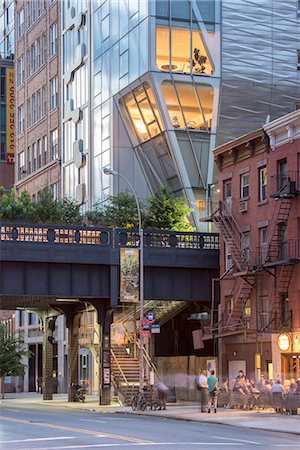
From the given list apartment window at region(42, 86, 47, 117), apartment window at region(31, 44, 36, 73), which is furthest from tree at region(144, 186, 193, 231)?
apartment window at region(31, 44, 36, 73)

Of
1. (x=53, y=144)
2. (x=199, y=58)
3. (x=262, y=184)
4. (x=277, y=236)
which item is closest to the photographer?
(x=277, y=236)

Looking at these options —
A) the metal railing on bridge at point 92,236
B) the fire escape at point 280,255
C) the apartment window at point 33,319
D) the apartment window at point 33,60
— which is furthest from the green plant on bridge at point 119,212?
the apartment window at point 33,60

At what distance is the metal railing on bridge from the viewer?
2076 inches

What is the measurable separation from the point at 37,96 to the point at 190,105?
2994 cm

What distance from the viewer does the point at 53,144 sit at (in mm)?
91000

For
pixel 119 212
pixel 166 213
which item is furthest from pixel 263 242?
pixel 119 212

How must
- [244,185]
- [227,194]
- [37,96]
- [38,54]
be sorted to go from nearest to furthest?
Answer: [244,185] < [227,194] < [37,96] < [38,54]

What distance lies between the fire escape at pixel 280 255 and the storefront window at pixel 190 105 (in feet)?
64.9

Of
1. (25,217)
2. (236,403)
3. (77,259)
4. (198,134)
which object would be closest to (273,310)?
(236,403)

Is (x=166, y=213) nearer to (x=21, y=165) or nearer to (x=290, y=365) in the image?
(x=290, y=365)

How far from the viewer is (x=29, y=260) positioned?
171 feet

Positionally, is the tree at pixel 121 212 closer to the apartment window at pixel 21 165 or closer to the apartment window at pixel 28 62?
the apartment window at pixel 21 165

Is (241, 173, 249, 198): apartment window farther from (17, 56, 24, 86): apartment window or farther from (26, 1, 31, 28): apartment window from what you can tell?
(17, 56, 24, 86): apartment window

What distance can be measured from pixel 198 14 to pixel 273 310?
27.9 m
